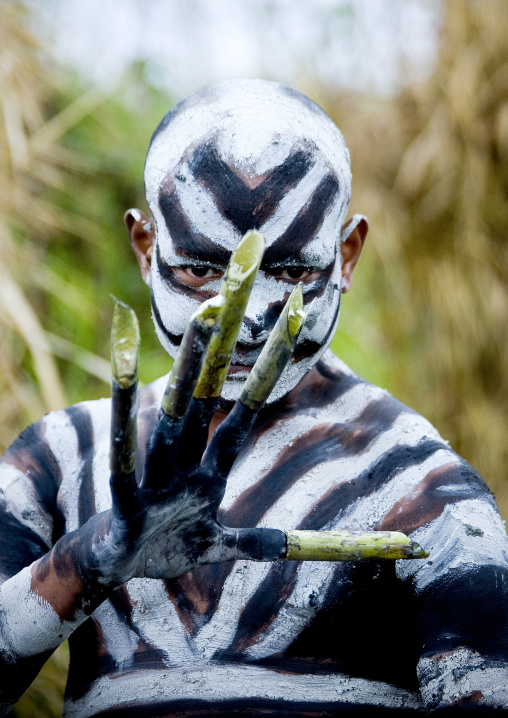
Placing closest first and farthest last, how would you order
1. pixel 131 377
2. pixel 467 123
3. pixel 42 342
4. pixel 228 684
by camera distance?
pixel 131 377 → pixel 228 684 → pixel 42 342 → pixel 467 123

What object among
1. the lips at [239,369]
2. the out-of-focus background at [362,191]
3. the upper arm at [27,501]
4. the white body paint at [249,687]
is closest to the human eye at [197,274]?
the lips at [239,369]

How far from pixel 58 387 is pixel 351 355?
5.07ft

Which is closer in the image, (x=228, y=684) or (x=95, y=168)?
(x=228, y=684)

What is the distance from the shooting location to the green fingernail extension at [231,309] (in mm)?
788

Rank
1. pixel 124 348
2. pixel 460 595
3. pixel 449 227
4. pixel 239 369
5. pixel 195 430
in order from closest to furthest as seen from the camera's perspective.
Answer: pixel 124 348
pixel 195 430
pixel 460 595
pixel 239 369
pixel 449 227

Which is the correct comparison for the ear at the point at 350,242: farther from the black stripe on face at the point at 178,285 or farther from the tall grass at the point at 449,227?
the tall grass at the point at 449,227

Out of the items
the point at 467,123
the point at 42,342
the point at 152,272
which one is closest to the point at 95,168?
the point at 42,342

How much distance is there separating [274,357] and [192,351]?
97 mm

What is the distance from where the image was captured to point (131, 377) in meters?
0.73

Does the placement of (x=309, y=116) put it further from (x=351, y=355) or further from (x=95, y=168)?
(x=95, y=168)

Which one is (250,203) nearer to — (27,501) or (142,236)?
(142,236)

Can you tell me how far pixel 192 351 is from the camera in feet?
2.53

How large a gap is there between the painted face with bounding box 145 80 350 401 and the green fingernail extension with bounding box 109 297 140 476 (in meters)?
0.31

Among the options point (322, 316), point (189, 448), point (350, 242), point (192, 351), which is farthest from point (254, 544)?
point (350, 242)
